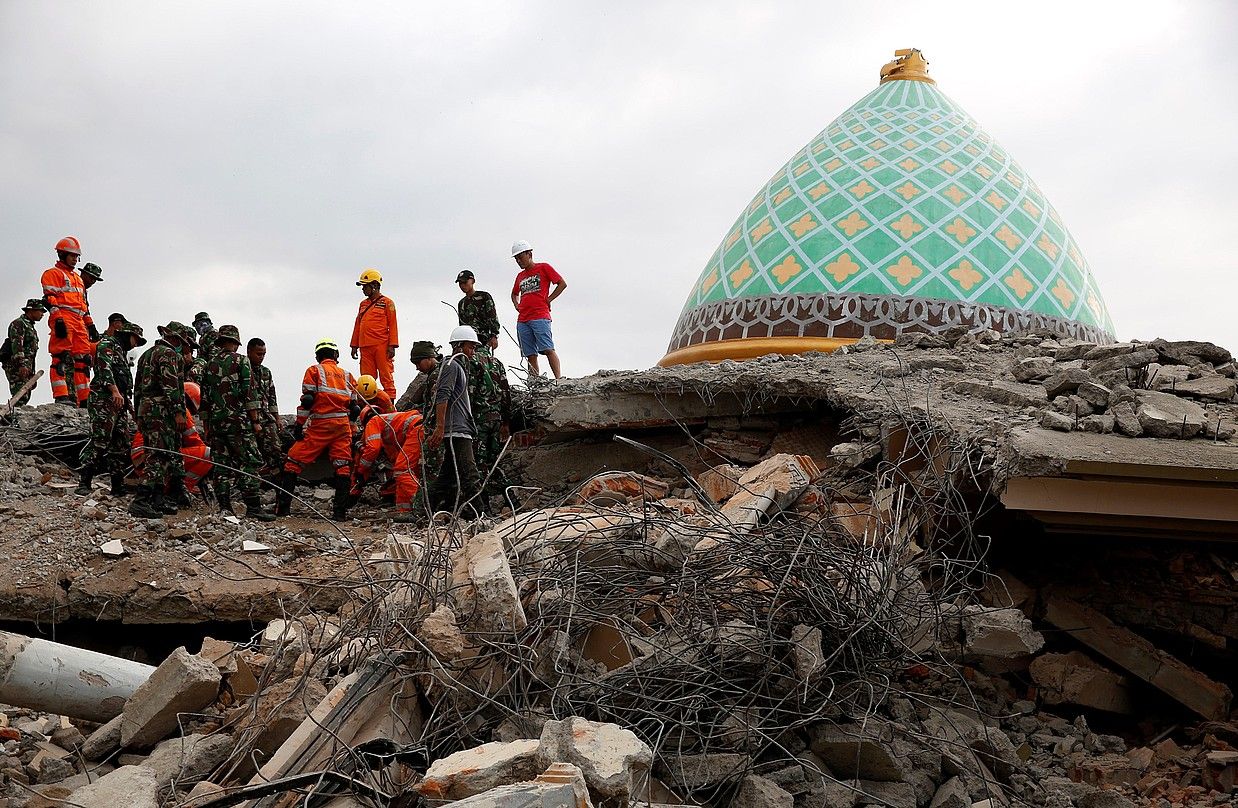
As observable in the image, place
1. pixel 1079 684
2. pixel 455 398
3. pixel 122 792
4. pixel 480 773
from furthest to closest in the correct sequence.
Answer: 1. pixel 455 398
2. pixel 1079 684
3. pixel 122 792
4. pixel 480 773

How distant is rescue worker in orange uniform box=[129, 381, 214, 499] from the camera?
849 cm

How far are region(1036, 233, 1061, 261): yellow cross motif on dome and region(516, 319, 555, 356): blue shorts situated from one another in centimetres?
444

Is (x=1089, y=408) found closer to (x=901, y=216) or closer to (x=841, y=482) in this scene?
(x=841, y=482)

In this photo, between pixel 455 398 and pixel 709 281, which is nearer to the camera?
pixel 455 398

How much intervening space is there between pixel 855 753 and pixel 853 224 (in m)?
6.18

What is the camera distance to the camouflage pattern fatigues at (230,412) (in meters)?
8.41

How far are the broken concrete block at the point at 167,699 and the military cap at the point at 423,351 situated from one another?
475 centimetres

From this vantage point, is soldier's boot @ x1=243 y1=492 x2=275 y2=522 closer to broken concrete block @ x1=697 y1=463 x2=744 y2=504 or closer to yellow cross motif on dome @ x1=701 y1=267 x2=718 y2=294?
broken concrete block @ x1=697 y1=463 x2=744 y2=504

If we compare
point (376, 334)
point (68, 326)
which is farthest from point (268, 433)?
point (68, 326)

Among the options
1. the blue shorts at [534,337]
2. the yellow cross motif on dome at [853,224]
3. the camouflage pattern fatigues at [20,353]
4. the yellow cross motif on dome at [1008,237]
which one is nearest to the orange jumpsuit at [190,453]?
the blue shorts at [534,337]

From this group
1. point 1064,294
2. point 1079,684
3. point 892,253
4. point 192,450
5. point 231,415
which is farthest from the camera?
point 1064,294

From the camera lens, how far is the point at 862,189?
32.1 feet

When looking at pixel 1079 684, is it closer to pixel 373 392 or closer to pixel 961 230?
pixel 961 230

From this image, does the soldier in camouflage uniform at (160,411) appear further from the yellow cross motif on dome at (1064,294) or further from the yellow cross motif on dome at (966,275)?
the yellow cross motif on dome at (1064,294)
